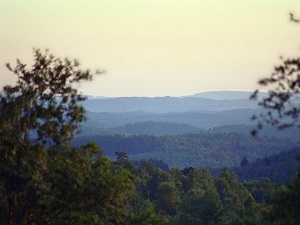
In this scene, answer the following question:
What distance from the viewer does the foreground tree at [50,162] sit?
18.3m

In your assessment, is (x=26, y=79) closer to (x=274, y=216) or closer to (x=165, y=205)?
(x=274, y=216)

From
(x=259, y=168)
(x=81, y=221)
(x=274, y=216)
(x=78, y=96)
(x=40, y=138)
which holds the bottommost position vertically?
(x=259, y=168)

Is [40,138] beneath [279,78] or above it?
beneath

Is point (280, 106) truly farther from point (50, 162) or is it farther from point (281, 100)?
point (50, 162)

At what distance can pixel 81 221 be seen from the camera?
1881 cm

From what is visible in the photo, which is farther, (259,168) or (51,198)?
(259,168)

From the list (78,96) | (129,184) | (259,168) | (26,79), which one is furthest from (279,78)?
(259,168)

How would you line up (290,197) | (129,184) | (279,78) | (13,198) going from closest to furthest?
(290,197)
(279,78)
(129,184)
(13,198)

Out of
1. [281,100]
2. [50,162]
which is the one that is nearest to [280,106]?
[281,100]

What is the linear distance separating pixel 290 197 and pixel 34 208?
10744 mm

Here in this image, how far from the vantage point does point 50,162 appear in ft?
61.6

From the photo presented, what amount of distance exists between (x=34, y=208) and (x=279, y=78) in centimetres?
1095

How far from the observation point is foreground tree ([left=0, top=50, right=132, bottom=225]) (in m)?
18.3

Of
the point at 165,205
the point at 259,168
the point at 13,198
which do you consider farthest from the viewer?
the point at 259,168
